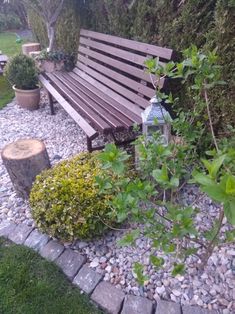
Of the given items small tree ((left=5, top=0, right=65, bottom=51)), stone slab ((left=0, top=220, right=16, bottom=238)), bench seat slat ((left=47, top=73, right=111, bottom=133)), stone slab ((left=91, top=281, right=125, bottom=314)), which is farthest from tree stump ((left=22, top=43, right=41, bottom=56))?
stone slab ((left=91, top=281, right=125, bottom=314))

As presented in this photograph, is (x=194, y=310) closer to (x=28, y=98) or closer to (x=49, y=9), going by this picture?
(x=28, y=98)

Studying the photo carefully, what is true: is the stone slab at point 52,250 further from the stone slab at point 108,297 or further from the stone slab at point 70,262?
the stone slab at point 108,297

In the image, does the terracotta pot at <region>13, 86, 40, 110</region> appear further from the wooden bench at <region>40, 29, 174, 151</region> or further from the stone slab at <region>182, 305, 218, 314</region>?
the stone slab at <region>182, 305, 218, 314</region>

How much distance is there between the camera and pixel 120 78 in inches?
147

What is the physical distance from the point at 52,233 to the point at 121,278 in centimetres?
60

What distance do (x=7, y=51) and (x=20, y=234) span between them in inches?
356

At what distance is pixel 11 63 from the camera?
517 centimetres

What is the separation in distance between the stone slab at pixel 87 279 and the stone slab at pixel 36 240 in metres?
0.44

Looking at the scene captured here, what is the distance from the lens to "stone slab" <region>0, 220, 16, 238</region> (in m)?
2.66

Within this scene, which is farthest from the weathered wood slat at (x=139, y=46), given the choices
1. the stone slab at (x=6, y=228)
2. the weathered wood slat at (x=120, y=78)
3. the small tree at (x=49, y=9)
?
the stone slab at (x=6, y=228)

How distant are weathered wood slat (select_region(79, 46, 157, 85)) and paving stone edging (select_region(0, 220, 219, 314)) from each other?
1.73 m

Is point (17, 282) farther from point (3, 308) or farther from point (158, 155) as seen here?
point (158, 155)

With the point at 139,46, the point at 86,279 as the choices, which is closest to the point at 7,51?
the point at 139,46

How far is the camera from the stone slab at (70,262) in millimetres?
2234
